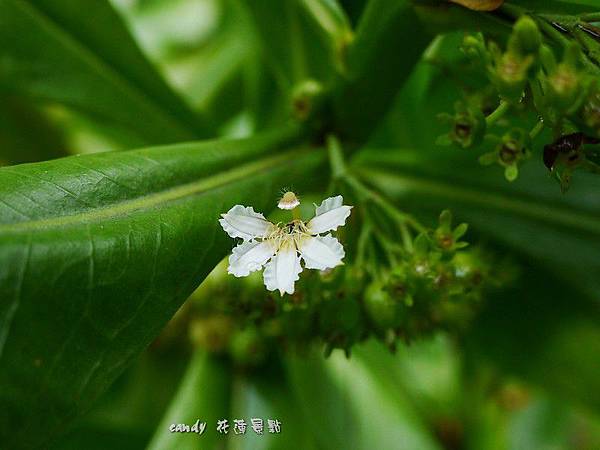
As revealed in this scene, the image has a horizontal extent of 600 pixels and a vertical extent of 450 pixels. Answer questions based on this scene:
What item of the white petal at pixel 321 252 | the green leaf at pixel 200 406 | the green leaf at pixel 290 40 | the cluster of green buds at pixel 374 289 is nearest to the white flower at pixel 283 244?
the white petal at pixel 321 252

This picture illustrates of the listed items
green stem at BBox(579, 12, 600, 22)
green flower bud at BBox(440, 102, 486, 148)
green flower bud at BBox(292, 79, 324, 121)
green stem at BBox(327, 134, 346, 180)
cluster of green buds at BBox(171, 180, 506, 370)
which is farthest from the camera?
green flower bud at BBox(292, 79, 324, 121)

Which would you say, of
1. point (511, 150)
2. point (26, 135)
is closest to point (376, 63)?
point (511, 150)

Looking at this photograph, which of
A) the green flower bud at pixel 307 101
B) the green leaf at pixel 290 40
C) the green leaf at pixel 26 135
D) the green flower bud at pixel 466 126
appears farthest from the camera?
the green leaf at pixel 26 135

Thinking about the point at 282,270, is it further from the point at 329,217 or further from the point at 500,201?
the point at 500,201

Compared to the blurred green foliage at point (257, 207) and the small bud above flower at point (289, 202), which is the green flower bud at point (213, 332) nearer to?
the blurred green foliage at point (257, 207)

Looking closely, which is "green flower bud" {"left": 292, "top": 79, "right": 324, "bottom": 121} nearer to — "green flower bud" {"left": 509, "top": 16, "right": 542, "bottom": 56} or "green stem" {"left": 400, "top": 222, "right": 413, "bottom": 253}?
"green stem" {"left": 400, "top": 222, "right": 413, "bottom": 253}

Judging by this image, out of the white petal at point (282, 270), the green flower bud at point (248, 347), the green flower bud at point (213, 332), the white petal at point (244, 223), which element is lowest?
the white petal at point (282, 270)

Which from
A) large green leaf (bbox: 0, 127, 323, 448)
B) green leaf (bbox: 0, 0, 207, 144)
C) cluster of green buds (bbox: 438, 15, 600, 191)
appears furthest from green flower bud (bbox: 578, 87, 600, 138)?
green leaf (bbox: 0, 0, 207, 144)
